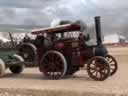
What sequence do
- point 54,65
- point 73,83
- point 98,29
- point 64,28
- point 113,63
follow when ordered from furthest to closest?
point 113,63
point 64,28
point 54,65
point 98,29
point 73,83

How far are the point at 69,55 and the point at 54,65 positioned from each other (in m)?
0.58

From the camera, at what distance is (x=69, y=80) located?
47.5 feet

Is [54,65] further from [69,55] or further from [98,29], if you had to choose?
[98,29]

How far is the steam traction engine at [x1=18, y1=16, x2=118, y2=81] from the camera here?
561 inches

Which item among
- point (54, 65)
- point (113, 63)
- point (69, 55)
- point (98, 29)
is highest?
point (98, 29)

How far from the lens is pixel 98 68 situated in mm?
14242

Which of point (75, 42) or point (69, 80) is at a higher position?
point (75, 42)

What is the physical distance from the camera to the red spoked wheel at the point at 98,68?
46.1 feet

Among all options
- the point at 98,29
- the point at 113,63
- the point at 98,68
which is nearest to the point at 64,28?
the point at 98,29

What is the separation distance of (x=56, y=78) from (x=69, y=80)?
0.46 m

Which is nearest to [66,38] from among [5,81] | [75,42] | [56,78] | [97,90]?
[75,42]

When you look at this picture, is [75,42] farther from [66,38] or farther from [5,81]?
[5,81]

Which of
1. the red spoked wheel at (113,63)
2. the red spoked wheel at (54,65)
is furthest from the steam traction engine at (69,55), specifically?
the red spoked wheel at (113,63)

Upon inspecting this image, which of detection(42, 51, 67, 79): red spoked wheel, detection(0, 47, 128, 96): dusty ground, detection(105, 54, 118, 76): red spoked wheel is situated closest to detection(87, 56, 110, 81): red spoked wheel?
detection(0, 47, 128, 96): dusty ground
